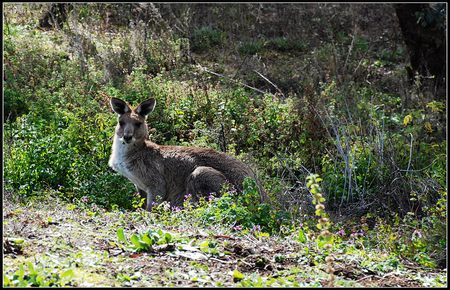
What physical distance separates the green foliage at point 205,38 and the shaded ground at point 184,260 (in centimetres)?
979

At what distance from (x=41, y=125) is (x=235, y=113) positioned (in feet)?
10.7

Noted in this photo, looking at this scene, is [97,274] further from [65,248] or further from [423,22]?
[423,22]

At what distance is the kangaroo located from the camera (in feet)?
34.6

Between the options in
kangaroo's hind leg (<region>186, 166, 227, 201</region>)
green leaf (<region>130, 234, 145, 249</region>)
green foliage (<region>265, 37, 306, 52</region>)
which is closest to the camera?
green leaf (<region>130, 234, 145, 249</region>)

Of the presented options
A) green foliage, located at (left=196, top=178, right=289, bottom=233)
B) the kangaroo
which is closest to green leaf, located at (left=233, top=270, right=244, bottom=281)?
green foliage, located at (left=196, top=178, right=289, bottom=233)

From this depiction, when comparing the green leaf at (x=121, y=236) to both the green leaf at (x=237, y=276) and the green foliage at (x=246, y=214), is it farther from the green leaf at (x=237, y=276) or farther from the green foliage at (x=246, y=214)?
the green foliage at (x=246, y=214)

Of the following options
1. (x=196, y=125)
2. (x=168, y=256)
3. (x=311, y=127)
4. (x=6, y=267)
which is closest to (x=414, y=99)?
(x=311, y=127)

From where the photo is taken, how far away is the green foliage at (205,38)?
17.0m

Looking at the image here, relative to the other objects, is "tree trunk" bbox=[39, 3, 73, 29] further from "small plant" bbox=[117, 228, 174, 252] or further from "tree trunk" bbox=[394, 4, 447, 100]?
"small plant" bbox=[117, 228, 174, 252]

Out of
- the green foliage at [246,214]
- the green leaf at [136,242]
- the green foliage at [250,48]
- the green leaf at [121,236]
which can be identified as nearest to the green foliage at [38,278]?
the green leaf at [136,242]

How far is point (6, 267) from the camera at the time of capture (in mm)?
5859

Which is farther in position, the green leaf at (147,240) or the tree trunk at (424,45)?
the tree trunk at (424,45)

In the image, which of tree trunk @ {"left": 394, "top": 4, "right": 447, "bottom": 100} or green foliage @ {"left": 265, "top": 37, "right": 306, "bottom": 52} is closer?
tree trunk @ {"left": 394, "top": 4, "right": 447, "bottom": 100}

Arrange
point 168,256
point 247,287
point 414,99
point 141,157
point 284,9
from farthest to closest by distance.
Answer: point 284,9, point 414,99, point 141,157, point 168,256, point 247,287
